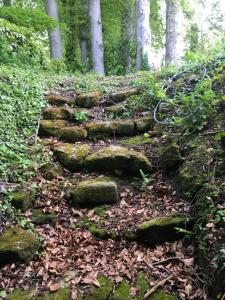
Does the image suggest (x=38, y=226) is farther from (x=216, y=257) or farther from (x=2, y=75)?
(x=2, y=75)

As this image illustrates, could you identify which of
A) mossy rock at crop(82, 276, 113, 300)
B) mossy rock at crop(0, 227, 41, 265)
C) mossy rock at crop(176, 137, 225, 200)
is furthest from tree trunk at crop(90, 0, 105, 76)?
mossy rock at crop(82, 276, 113, 300)

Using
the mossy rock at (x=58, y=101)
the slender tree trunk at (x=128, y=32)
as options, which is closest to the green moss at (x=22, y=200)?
the mossy rock at (x=58, y=101)

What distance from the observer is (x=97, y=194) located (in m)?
4.03

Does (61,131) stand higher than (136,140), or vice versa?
(61,131)

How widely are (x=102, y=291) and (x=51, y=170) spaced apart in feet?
6.82

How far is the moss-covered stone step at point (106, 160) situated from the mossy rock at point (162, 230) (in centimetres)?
120

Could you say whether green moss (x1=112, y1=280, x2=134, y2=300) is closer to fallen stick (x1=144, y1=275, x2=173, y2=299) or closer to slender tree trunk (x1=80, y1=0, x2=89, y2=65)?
fallen stick (x1=144, y1=275, x2=173, y2=299)

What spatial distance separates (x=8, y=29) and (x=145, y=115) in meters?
5.33

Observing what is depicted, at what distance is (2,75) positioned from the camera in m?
6.71

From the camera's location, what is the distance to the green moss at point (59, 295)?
2902 mm

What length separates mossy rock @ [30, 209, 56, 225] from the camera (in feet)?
12.6

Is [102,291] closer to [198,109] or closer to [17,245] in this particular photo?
[17,245]

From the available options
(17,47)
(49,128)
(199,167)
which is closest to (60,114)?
(49,128)

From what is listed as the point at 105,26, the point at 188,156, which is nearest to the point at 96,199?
the point at 188,156
